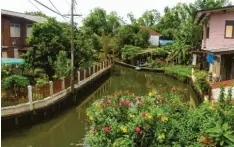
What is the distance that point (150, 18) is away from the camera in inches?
2825

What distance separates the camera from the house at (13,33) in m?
28.6

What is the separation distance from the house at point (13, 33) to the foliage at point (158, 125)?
23.1 metres

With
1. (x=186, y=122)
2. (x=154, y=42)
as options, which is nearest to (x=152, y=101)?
(x=186, y=122)

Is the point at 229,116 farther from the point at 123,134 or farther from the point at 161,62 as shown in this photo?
the point at 161,62

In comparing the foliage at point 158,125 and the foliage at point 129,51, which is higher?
the foliage at point 129,51

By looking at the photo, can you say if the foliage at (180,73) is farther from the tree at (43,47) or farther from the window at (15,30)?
the window at (15,30)

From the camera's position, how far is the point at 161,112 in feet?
23.1

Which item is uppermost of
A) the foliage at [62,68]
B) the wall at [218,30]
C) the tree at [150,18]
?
the tree at [150,18]

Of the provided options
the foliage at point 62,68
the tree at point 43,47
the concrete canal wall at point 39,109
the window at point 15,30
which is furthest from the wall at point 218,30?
the window at point 15,30

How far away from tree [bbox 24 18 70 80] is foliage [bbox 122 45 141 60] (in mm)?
22378

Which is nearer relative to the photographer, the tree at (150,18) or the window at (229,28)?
the window at (229,28)

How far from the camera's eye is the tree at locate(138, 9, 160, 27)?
71.2 m

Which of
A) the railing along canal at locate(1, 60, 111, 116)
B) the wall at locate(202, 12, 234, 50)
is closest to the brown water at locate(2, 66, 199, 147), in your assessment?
the railing along canal at locate(1, 60, 111, 116)

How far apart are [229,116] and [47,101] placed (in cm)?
1094
